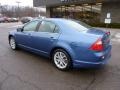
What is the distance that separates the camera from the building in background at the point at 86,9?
2130 cm

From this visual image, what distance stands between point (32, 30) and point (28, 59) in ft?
3.43

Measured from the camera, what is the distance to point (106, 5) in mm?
21812

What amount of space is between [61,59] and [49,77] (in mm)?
749

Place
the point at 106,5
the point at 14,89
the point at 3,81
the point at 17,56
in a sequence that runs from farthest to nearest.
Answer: the point at 106,5 → the point at 17,56 → the point at 3,81 → the point at 14,89

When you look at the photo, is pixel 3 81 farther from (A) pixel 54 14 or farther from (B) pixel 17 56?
(A) pixel 54 14

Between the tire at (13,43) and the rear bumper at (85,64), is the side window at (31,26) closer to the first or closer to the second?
the tire at (13,43)

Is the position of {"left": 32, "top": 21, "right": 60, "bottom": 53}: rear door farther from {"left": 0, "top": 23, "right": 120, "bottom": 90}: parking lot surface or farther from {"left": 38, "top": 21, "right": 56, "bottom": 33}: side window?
{"left": 0, "top": 23, "right": 120, "bottom": 90}: parking lot surface

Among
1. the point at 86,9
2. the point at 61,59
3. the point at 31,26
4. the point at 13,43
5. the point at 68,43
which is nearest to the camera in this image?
the point at 68,43

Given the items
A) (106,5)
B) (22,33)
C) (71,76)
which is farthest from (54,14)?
(71,76)

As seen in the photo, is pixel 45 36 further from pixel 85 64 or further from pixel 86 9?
pixel 86 9

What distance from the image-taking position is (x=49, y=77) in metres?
4.51

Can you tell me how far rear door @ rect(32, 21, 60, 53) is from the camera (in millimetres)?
5172

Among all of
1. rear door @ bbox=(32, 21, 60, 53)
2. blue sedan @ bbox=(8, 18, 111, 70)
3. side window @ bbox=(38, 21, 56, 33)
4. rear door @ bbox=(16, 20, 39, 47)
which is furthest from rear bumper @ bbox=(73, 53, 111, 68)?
rear door @ bbox=(16, 20, 39, 47)

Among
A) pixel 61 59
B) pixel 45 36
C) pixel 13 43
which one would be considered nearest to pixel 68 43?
pixel 61 59
